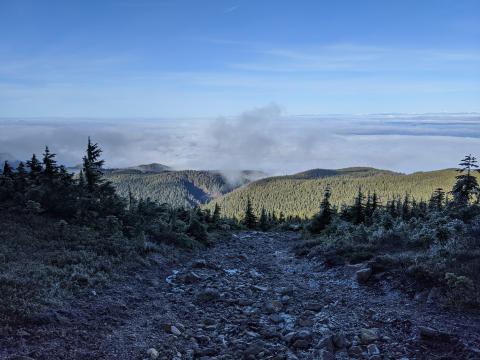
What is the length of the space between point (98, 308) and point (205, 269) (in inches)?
335

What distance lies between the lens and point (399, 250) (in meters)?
18.2

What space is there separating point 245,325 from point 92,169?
61.8ft

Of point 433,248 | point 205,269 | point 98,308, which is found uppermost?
point 433,248

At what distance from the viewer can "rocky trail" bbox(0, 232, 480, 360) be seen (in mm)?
8867

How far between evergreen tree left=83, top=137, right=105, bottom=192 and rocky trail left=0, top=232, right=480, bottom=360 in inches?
462

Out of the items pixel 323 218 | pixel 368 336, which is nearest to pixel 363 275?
pixel 368 336

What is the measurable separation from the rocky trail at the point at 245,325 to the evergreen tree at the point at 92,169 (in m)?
11.7

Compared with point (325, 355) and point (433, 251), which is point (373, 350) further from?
point (433, 251)

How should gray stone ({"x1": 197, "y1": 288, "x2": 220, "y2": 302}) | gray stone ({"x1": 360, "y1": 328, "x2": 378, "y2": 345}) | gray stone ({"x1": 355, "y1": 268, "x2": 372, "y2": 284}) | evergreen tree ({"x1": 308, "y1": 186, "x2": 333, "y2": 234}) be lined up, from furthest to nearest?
evergreen tree ({"x1": 308, "y1": 186, "x2": 333, "y2": 234}), gray stone ({"x1": 355, "y1": 268, "x2": 372, "y2": 284}), gray stone ({"x1": 197, "y1": 288, "x2": 220, "y2": 302}), gray stone ({"x1": 360, "y1": 328, "x2": 378, "y2": 345})

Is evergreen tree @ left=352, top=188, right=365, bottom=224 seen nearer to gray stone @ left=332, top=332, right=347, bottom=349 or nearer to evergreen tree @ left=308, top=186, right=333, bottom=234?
evergreen tree @ left=308, top=186, right=333, bottom=234

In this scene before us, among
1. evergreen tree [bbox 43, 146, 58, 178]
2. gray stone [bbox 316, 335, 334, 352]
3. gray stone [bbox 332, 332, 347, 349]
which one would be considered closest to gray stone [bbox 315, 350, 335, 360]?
gray stone [bbox 316, 335, 334, 352]

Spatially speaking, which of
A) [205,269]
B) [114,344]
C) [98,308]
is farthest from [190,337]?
[205,269]

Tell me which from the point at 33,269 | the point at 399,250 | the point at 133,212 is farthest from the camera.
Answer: the point at 133,212

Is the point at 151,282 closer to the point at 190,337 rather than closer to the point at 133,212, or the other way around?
the point at 190,337
